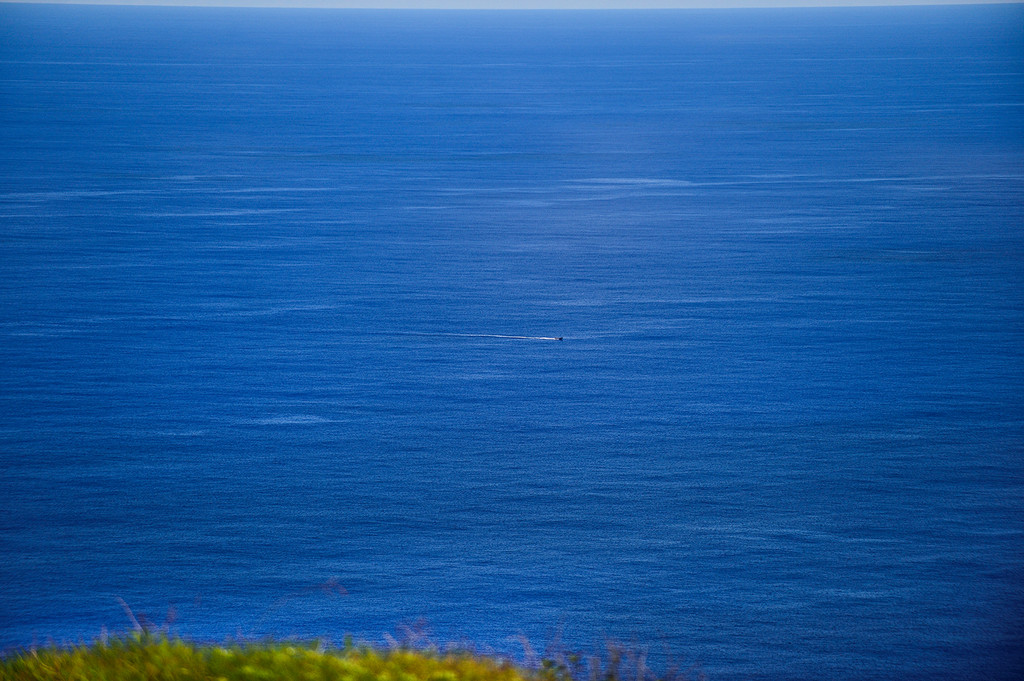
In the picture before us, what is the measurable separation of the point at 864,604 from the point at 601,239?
5716 centimetres

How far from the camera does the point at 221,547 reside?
4719 centimetres

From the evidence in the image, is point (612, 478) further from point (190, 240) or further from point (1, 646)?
point (190, 240)

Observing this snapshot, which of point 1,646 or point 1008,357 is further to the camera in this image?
point 1008,357

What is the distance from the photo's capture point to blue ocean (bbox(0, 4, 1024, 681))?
42.0 meters

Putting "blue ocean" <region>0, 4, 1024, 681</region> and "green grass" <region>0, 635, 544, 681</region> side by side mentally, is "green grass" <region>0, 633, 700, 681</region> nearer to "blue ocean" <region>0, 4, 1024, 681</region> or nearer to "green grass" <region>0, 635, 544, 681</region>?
"green grass" <region>0, 635, 544, 681</region>

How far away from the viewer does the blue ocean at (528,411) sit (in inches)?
1652

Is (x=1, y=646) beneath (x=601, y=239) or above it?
beneath

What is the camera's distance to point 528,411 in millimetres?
60500

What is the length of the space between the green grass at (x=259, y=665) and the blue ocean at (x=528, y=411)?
528cm

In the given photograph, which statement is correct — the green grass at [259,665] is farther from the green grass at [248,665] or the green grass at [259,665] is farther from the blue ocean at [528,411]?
the blue ocean at [528,411]

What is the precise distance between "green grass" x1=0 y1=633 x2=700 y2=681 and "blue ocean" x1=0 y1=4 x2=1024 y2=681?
17.3ft

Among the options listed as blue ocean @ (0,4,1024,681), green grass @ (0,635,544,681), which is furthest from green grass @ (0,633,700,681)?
blue ocean @ (0,4,1024,681)

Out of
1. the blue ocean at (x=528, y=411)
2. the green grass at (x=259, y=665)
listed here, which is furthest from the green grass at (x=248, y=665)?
the blue ocean at (x=528, y=411)

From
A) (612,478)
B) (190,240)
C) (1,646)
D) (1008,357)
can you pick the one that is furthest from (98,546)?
(190,240)
